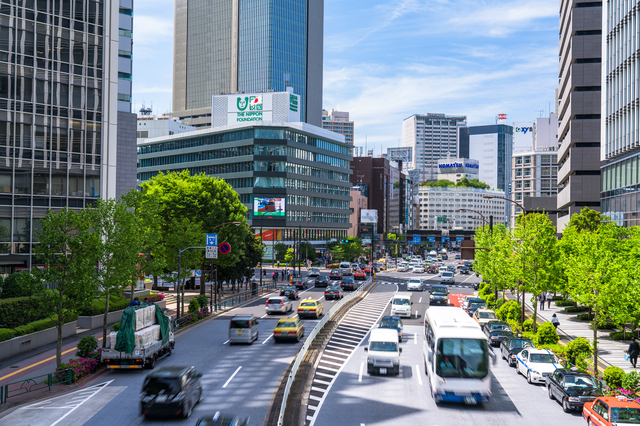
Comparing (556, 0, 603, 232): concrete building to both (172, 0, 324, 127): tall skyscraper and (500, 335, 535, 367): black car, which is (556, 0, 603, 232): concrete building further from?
(172, 0, 324, 127): tall skyscraper

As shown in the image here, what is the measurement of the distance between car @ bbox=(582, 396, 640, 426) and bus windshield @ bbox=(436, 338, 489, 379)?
163 inches

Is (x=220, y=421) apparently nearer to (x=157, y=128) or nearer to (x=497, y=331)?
(x=497, y=331)

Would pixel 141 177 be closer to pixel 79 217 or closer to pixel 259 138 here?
pixel 259 138

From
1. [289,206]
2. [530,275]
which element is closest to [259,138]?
[289,206]

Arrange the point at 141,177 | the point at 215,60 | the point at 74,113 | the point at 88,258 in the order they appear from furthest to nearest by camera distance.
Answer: the point at 215,60, the point at 141,177, the point at 74,113, the point at 88,258

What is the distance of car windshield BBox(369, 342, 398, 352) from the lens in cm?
2894

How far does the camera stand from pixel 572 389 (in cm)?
2314

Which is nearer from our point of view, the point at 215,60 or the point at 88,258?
the point at 88,258

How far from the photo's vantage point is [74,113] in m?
55.7

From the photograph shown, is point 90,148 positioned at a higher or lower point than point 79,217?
higher

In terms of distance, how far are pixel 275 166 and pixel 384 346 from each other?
10301 cm

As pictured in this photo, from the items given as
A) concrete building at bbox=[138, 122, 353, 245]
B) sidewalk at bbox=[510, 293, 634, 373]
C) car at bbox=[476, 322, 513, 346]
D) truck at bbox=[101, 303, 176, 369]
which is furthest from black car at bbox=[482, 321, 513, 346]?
concrete building at bbox=[138, 122, 353, 245]

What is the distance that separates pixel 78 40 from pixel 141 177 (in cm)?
10494

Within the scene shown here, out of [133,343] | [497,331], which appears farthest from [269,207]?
[133,343]
